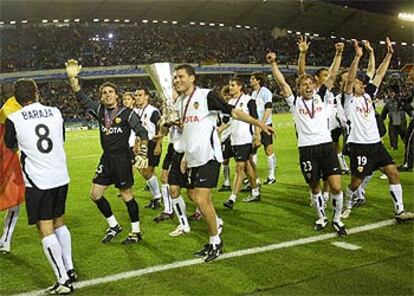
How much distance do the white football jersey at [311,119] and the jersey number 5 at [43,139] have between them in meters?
3.32

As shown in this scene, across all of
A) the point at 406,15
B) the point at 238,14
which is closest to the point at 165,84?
the point at 238,14

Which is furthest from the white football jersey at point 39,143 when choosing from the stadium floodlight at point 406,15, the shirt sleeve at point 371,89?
the stadium floodlight at point 406,15

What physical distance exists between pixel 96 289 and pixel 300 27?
51770 millimetres

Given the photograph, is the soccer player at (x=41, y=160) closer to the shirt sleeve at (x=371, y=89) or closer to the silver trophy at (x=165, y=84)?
the silver trophy at (x=165, y=84)

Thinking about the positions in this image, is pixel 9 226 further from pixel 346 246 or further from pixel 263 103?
pixel 263 103

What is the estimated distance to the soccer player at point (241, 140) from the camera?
29.2 ft

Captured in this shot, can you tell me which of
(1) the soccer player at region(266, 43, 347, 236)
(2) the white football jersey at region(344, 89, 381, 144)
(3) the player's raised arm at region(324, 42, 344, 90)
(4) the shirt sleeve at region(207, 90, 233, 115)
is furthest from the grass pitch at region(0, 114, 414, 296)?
(3) the player's raised arm at region(324, 42, 344, 90)

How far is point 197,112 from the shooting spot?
243 inches

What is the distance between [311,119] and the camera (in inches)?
277

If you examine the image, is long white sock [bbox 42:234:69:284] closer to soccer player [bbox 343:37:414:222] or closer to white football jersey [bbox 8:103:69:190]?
white football jersey [bbox 8:103:69:190]

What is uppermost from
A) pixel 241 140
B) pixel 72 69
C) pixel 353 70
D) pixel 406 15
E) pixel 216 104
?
pixel 406 15

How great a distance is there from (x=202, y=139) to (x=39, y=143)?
190 cm

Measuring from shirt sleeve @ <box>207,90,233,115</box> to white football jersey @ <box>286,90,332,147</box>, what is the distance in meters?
1.34

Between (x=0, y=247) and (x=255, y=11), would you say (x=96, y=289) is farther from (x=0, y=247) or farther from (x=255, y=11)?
(x=255, y=11)
